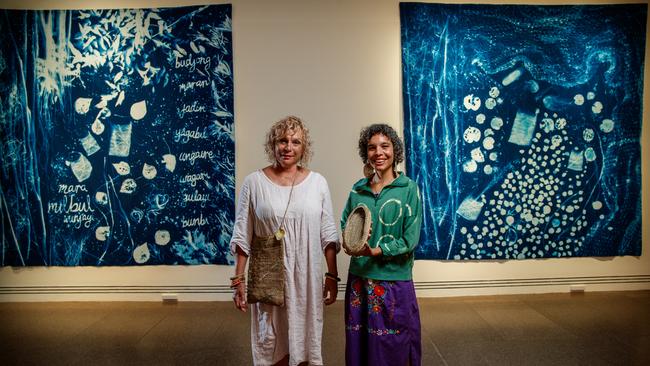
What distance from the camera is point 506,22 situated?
13.1ft

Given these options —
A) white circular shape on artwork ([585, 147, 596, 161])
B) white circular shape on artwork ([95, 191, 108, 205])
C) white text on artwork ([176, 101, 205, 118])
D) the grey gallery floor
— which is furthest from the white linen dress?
white circular shape on artwork ([585, 147, 596, 161])

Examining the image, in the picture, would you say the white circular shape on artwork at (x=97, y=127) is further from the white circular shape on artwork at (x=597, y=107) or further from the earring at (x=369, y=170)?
the white circular shape on artwork at (x=597, y=107)

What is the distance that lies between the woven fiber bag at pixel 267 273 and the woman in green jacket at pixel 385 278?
32 centimetres

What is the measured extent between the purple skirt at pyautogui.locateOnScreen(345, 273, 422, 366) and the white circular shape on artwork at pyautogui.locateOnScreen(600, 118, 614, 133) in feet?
10.1

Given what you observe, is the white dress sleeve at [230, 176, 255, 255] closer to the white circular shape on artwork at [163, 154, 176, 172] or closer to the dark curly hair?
the dark curly hair

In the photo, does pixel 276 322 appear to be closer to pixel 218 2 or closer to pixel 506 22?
pixel 218 2

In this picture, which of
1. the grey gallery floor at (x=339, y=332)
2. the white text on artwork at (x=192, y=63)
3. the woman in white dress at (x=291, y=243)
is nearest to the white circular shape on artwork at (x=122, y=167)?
the white text on artwork at (x=192, y=63)

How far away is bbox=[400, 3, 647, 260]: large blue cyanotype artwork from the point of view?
3.99m

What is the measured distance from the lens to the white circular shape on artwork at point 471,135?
3.99 meters

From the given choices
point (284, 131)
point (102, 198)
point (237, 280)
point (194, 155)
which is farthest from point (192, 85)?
point (237, 280)

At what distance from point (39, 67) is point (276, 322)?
3.40 m

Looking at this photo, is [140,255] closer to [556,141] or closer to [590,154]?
[556,141]

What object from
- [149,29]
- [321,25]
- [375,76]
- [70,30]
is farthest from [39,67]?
[375,76]

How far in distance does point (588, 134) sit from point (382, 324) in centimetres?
314
